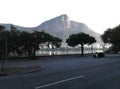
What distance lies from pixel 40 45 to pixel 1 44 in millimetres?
10857

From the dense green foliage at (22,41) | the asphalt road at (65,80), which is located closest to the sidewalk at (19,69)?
the asphalt road at (65,80)

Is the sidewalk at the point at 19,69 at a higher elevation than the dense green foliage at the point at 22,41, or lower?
lower

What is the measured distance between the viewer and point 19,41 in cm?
5594

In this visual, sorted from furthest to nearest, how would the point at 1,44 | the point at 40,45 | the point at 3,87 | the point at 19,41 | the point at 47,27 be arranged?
Answer: the point at 47,27 < the point at 40,45 < the point at 19,41 < the point at 1,44 < the point at 3,87

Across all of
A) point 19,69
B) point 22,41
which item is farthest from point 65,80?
point 22,41

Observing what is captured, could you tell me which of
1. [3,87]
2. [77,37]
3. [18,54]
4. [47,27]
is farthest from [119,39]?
[47,27]

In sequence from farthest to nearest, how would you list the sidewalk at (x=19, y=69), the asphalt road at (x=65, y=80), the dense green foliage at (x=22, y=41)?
the dense green foliage at (x=22, y=41)
the sidewalk at (x=19, y=69)
the asphalt road at (x=65, y=80)

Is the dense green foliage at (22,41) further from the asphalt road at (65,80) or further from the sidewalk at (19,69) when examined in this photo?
the asphalt road at (65,80)

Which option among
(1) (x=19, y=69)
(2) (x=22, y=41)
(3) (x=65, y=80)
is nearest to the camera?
(3) (x=65, y=80)

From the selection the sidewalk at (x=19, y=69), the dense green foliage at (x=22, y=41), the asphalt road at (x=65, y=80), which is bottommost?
the asphalt road at (x=65, y=80)

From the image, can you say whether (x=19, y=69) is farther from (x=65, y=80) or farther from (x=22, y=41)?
(x=22, y=41)

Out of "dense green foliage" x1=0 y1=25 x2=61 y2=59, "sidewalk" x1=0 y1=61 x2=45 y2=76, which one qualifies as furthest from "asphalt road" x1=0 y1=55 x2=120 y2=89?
"dense green foliage" x1=0 y1=25 x2=61 y2=59

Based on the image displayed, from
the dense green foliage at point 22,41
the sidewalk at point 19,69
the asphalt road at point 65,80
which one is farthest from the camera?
the dense green foliage at point 22,41

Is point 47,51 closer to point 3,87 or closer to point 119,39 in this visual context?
point 119,39
